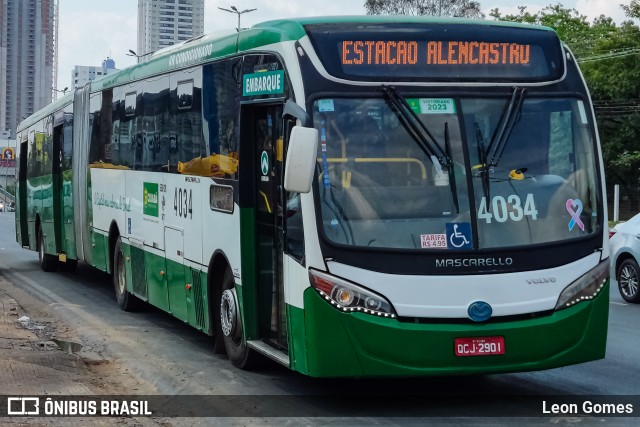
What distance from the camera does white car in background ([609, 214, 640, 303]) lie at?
1730cm

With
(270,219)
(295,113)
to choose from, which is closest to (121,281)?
(270,219)

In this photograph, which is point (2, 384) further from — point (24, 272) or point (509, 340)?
point (24, 272)

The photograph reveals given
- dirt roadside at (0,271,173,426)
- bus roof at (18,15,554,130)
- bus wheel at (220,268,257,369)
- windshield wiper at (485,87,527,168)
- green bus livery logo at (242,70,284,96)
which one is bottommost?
dirt roadside at (0,271,173,426)

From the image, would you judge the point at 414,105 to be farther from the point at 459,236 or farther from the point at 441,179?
the point at 459,236

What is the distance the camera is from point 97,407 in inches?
374

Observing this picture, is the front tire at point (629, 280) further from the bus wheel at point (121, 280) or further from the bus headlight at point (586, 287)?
the bus headlight at point (586, 287)

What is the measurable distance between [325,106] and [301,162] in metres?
0.76

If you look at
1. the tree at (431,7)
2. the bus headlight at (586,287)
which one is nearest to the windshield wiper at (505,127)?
the bus headlight at (586,287)

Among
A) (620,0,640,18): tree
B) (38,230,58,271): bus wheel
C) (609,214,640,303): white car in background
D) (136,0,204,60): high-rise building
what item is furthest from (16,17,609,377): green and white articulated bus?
(136,0,204,60): high-rise building

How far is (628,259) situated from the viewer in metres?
17.5

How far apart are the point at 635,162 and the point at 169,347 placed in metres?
51.3

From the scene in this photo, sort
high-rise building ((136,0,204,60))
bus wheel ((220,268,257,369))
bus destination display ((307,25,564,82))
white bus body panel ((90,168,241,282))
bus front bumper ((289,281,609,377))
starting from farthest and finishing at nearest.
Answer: high-rise building ((136,0,204,60)) → white bus body panel ((90,168,241,282)) → bus wheel ((220,268,257,369)) → bus destination display ((307,25,564,82)) → bus front bumper ((289,281,609,377))

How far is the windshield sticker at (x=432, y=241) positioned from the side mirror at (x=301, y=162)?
989mm

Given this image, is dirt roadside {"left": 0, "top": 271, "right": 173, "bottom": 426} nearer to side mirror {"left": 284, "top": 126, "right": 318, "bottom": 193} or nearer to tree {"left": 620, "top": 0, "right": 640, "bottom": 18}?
side mirror {"left": 284, "top": 126, "right": 318, "bottom": 193}
